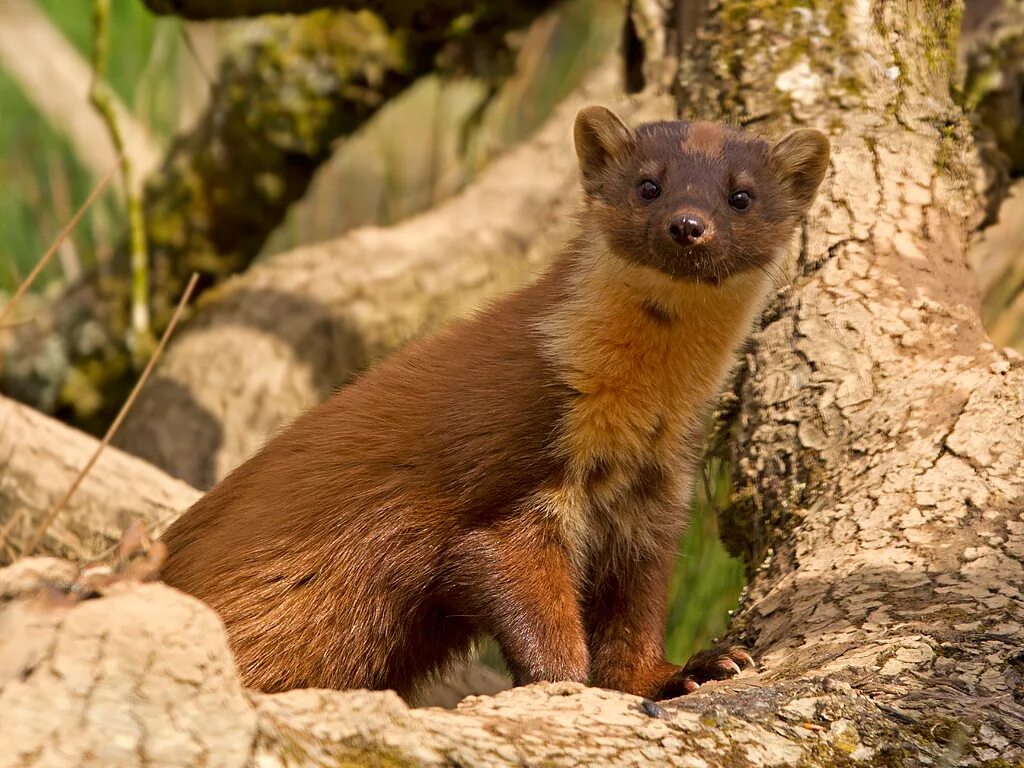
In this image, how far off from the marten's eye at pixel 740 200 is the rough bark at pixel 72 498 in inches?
115

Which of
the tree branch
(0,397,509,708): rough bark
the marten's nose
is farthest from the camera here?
the tree branch

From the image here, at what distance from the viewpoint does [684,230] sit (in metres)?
4.20

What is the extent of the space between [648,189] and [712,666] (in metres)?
1.68

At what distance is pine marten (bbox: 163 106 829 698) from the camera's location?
4211mm

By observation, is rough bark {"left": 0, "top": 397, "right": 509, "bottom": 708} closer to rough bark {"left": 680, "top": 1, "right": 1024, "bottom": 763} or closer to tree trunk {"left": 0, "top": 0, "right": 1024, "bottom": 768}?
rough bark {"left": 680, "top": 1, "right": 1024, "bottom": 763}

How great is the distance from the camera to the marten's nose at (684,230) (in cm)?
420

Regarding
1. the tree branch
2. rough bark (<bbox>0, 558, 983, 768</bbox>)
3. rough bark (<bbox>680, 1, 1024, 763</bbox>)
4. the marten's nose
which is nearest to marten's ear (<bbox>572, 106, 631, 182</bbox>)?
the marten's nose

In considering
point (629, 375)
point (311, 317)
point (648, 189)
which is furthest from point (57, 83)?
point (629, 375)

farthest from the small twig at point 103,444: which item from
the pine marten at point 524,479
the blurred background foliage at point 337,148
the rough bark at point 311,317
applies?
the blurred background foliage at point 337,148

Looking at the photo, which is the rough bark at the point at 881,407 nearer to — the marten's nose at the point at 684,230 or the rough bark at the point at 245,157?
the marten's nose at the point at 684,230

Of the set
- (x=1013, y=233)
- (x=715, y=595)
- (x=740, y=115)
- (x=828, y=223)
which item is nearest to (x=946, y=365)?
(x=828, y=223)

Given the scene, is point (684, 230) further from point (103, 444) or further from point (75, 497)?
point (75, 497)

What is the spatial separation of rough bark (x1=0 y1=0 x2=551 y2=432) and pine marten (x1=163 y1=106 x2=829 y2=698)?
4.16 metres

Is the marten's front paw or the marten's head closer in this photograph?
the marten's front paw
